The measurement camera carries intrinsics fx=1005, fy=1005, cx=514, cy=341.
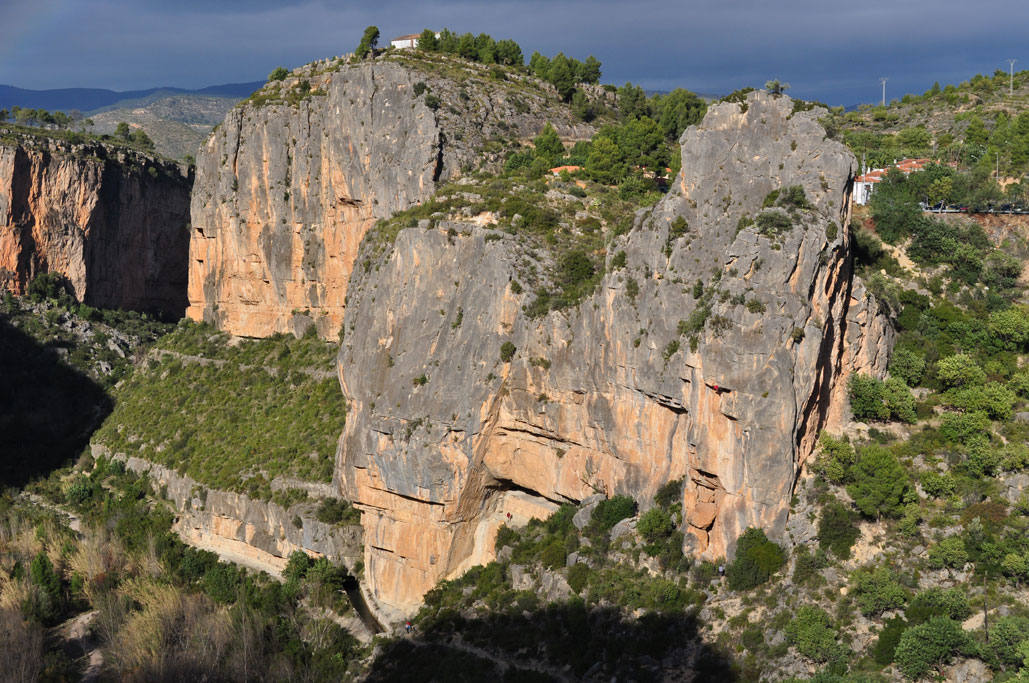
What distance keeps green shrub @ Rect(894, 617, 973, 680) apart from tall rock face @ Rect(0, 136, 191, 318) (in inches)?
3383

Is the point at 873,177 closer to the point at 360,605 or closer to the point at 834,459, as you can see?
the point at 834,459

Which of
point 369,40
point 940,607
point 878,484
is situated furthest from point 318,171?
point 940,607

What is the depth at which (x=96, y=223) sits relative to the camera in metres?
102

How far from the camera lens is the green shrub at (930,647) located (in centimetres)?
3741

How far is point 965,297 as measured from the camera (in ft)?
184

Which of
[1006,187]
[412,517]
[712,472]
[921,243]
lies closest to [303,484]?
[412,517]

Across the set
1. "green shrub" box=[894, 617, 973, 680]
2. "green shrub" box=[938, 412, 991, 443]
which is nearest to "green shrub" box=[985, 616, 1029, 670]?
"green shrub" box=[894, 617, 973, 680]

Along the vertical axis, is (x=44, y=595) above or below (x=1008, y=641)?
below

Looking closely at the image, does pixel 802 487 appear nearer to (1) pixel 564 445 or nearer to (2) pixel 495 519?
(1) pixel 564 445

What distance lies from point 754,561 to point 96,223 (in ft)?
265

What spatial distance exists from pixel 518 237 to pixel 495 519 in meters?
16.4

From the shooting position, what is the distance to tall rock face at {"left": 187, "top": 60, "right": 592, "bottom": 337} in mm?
71812

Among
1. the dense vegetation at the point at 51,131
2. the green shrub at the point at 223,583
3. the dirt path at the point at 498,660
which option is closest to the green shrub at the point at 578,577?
the dirt path at the point at 498,660

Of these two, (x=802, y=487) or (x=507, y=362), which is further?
(x=507, y=362)
